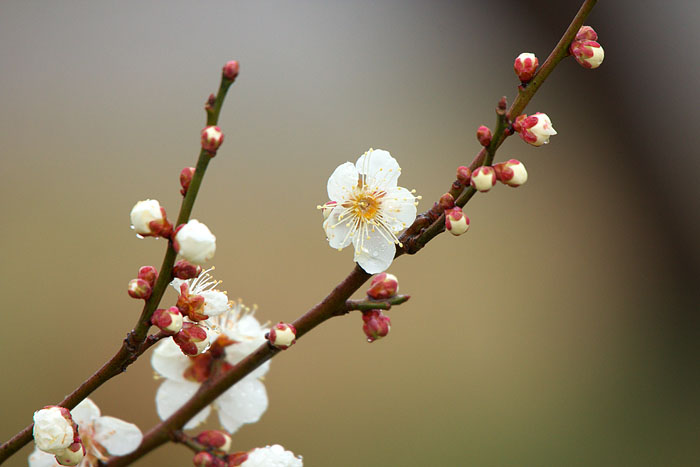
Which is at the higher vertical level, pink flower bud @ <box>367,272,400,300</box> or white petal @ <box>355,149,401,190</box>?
white petal @ <box>355,149,401,190</box>

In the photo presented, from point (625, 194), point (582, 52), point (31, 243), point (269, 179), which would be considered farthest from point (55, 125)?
point (625, 194)

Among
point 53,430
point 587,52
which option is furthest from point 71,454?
point 587,52

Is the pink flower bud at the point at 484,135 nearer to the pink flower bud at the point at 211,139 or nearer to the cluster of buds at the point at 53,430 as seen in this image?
the pink flower bud at the point at 211,139

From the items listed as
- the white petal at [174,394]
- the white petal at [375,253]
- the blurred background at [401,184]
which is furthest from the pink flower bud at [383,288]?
the blurred background at [401,184]

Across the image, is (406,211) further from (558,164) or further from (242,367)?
(558,164)

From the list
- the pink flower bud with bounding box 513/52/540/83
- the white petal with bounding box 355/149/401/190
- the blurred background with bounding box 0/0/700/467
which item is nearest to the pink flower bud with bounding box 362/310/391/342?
the white petal with bounding box 355/149/401/190

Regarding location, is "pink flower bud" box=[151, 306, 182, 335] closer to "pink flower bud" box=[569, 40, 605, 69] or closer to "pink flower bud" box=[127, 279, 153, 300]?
"pink flower bud" box=[127, 279, 153, 300]
